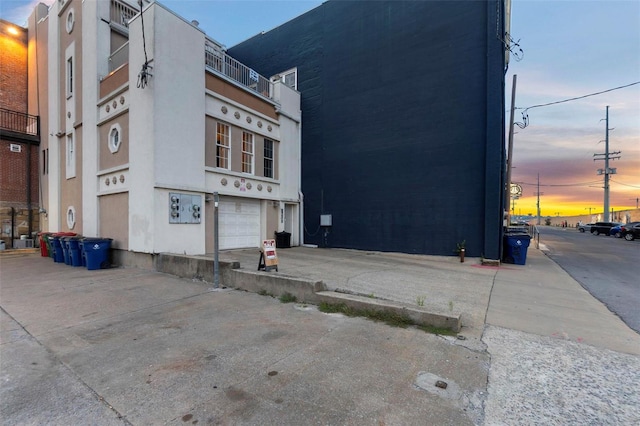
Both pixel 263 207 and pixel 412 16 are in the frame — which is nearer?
pixel 412 16

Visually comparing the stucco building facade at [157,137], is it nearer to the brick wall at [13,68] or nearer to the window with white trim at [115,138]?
the window with white trim at [115,138]

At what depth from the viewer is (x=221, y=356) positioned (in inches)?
147

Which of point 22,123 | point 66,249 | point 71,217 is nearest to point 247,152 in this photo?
point 66,249

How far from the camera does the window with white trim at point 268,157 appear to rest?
1465cm

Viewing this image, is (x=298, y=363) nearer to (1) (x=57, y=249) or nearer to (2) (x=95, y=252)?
(2) (x=95, y=252)

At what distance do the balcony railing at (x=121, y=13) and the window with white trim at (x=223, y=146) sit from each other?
20.0 ft

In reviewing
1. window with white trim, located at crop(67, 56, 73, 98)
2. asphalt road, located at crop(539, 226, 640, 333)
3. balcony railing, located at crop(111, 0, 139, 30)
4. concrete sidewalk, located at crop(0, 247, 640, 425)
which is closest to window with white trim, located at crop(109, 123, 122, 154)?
balcony railing, located at crop(111, 0, 139, 30)

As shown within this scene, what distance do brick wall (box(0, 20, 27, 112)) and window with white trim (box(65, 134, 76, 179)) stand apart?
8.18m

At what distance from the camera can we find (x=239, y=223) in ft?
43.3

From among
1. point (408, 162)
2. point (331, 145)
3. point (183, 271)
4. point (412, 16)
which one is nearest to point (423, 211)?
point (408, 162)

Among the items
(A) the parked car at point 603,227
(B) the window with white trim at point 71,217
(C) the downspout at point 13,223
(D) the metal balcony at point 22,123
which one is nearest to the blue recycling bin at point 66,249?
(B) the window with white trim at point 71,217

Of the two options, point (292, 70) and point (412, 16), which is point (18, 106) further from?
point (412, 16)

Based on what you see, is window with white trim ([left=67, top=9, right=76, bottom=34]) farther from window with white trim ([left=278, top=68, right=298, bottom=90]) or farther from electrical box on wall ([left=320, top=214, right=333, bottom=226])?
electrical box on wall ([left=320, top=214, right=333, bottom=226])

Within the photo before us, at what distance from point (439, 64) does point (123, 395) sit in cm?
1444
